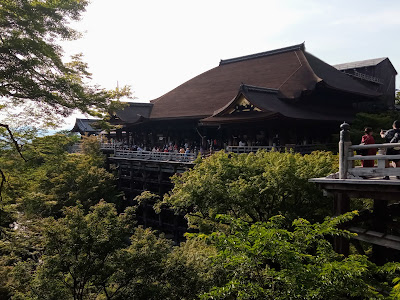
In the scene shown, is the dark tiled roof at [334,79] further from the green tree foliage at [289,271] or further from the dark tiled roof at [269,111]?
the green tree foliage at [289,271]

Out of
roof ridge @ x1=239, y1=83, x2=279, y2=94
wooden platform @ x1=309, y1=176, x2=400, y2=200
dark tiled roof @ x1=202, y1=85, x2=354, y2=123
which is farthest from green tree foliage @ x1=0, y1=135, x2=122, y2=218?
roof ridge @ x1=239, y1=83, x2=279, y2=94

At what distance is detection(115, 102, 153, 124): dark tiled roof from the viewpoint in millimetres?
27766

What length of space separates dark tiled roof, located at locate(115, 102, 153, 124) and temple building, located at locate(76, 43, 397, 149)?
9 cm

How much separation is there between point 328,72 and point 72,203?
22417 mm

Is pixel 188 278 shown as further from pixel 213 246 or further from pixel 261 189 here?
pixel 261 189

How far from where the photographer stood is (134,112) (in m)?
29.1

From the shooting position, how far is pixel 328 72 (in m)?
27.3

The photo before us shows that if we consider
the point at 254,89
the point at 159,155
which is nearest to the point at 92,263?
the point at 254,89

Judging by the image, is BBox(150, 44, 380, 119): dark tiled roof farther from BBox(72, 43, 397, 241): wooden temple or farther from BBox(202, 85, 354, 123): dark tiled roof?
BBox(202, 85, 354, 123): dark tiled roof

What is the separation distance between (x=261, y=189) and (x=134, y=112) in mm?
21597

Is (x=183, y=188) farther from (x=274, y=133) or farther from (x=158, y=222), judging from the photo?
(x=158, y=222)

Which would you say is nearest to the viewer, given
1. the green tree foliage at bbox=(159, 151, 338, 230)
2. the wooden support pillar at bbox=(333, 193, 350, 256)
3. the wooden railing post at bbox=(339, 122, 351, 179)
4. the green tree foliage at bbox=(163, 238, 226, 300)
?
the wooden railing post at bbox=(339, 122, 351, 179)

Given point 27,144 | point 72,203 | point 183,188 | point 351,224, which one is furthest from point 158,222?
point 351,224

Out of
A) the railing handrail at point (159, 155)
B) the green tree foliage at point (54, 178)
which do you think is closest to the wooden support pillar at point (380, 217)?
the green tree foliage at point (54, 178)
